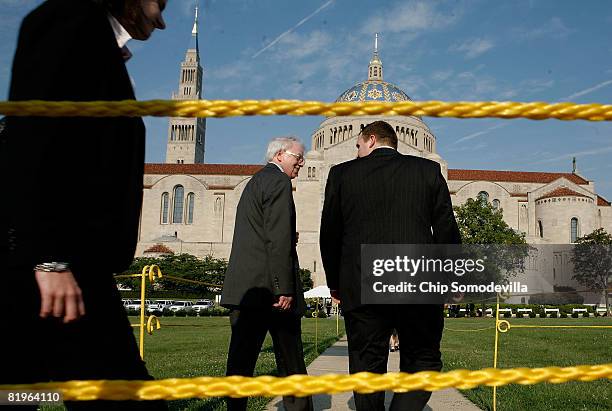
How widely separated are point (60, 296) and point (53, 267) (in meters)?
0.09

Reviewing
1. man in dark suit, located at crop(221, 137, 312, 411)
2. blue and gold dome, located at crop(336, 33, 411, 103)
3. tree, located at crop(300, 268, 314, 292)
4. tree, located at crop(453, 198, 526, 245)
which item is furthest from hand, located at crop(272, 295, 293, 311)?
blue and gold dome, located at crop(336, 33, 411, 103)

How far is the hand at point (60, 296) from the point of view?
1513 mm

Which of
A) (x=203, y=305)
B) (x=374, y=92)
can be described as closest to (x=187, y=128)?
(x=374, y=92)

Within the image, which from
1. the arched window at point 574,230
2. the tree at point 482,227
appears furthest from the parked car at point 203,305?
the arched window at point 574,230

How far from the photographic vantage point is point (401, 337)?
3.20 metres

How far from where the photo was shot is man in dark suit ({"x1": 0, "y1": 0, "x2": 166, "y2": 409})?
4.93 feet

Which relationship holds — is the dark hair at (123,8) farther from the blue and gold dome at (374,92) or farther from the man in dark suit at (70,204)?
the blue and gold dome at (374,92)

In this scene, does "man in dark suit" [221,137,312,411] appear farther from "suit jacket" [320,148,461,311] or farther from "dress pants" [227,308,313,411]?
"suit jacket" [320,148,461,311]

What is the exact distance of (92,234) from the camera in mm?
1690

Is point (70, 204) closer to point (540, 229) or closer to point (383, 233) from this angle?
point (383, 233)

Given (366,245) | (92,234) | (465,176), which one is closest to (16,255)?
(92,234)

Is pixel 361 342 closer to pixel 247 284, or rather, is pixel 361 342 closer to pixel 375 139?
pixel 247 284

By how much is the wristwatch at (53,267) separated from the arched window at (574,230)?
236 feet

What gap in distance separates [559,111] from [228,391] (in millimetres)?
1307
